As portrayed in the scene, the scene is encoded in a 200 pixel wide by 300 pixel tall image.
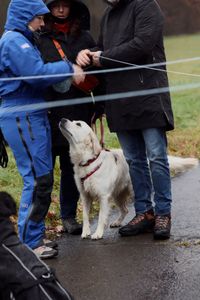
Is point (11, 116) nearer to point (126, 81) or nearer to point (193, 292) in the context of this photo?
point (126, 81)

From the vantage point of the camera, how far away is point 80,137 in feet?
17.9

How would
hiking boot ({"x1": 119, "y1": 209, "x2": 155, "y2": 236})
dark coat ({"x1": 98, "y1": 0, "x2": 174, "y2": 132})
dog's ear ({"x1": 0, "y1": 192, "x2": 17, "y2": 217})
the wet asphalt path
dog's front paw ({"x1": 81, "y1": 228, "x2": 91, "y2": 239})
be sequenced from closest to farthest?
dog's ear ({"x1": 0, "y1": 192, "x2": 17, "y2": 217}), the wet asphalt path, dark coat ({"x1": 98, "y1": 0, "x2": 174, "y2": 132}), hiking boot ({"x1": 119, "y1": 209, "x2": 155, "y2": 236}), dog's front paw ({"x1": 81, "y1": 228, "x2": 91, "y2": 239})

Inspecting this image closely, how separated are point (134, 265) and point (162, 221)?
0.75m

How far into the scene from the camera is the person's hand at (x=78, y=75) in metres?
5.06

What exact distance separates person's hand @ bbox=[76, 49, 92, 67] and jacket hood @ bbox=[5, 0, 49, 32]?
2.07 ft

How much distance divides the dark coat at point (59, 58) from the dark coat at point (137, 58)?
0.41m

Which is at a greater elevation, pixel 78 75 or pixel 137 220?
pixel 78 75

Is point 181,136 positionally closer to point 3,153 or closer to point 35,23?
point 3,153

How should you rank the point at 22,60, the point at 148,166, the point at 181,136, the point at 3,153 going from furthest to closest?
the point at 181,136
the point at 148,166
the point at 3,153
the point at 22,60

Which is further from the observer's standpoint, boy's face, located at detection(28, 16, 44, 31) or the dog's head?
the dog's head

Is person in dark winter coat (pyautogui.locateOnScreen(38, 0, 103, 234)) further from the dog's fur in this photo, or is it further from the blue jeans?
the blue jeans

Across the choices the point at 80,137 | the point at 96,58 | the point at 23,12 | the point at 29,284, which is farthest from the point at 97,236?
the point at 29,284

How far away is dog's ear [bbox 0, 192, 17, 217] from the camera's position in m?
3.25

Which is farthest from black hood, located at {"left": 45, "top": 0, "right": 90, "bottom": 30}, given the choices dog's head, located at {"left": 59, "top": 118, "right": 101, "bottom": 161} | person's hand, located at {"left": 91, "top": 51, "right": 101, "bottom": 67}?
dog's head, located at {"left": 59, "top": 118, "right": 101, "bottom": 161}
